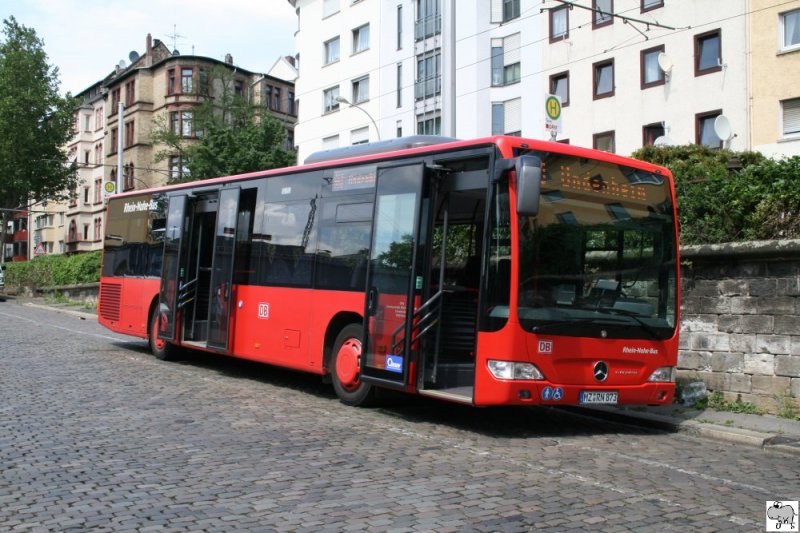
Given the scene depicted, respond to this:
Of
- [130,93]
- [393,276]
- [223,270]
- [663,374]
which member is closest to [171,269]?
[223,270]

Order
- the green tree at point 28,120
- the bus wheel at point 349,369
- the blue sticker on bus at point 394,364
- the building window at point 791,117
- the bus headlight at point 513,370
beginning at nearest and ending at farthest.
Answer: the bus headlight at point 513,370 → the blue sticker on bus at point 394,364 → the bus wheel at point 349,369 → the building window at point 791,117 → the green tree at point 28,120

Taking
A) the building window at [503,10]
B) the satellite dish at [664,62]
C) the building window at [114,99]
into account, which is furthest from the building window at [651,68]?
the building window at [114,99]

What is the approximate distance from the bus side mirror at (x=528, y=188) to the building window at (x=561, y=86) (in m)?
26.0

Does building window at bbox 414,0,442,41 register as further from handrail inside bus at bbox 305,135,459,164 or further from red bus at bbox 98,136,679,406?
red bus at bbox 98,136,679,406

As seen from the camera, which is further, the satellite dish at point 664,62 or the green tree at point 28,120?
the green tree at point 28,120

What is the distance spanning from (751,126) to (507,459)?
22.8m

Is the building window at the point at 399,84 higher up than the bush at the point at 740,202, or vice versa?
the building window at the point at 399,84

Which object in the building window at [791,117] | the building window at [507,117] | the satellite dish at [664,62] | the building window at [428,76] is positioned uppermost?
the building window at [428,76]

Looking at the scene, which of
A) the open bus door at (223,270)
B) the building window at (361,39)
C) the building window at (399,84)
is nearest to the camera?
the open bus door at (223,270)

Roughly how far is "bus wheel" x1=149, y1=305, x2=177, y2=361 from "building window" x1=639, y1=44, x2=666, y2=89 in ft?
68.3

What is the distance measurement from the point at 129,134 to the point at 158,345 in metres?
57.4

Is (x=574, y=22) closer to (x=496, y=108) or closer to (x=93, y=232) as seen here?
(x=496, y=108)

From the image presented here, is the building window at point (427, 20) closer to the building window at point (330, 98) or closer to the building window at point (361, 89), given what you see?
the building window at point (361, 89)

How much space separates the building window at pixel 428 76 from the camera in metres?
38.3
